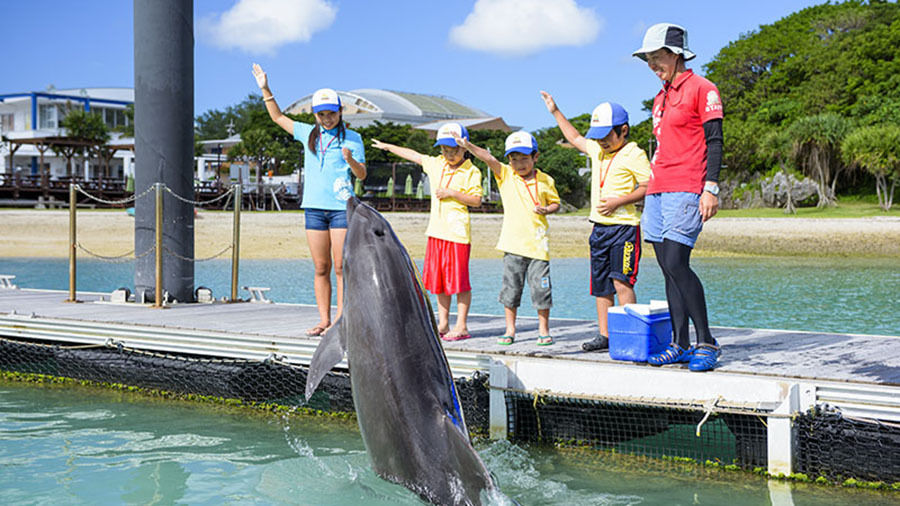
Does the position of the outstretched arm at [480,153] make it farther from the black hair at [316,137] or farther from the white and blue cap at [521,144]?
the black hair at [316,137]

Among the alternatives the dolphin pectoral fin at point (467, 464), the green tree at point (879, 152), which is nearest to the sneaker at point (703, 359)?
the dolphin pectoral fin at point (467, 464)

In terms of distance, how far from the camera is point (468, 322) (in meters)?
8.35

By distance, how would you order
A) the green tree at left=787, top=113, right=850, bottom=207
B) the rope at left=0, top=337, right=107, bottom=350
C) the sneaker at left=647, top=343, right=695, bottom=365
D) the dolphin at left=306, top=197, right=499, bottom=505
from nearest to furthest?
1. the dolphin at left=306, top=197, right=499, bottom=505
2. the sneaker at left=647, top=343, right=695, bottom=365
3. the rope at left=0, top=337, right=107, bottom=350
4. the green tree at left=787, top=113, right=850, bottom=207

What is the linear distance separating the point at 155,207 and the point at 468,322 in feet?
13.5

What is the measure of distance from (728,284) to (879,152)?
80.5 feet

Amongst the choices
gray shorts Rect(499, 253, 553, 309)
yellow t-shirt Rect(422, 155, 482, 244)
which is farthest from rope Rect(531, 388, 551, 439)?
yellow t-shirt Rect(422, 155, 482, 244)

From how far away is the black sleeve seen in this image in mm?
5277

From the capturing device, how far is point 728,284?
1983 cm

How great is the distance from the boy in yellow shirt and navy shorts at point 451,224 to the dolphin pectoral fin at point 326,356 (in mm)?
3025

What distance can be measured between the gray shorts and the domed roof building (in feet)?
237

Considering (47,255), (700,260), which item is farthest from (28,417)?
(700,260)

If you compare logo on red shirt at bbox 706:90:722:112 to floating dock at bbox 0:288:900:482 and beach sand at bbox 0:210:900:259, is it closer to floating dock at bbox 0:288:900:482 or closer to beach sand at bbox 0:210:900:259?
floating dock at bbox 0:288:900:482

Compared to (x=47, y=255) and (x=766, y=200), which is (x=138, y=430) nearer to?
(x=47, y=255)

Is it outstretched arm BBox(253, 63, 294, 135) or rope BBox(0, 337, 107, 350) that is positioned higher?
outstretched arm BBox(253, 63, 294, 135)
